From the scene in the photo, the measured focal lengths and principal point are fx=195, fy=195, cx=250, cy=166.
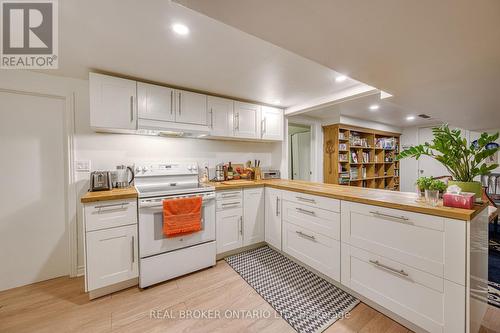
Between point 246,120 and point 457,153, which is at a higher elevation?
point 246,120

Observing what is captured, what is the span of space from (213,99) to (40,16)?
1.63 metres

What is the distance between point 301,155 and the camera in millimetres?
4840

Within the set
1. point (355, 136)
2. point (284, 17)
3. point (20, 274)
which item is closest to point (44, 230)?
point (20, 274)

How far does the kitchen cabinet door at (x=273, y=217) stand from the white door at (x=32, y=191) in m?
2.34

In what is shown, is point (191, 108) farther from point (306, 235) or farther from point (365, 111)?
point (365, 111)

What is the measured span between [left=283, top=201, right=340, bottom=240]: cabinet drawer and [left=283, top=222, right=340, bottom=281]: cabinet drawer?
0.18 ft

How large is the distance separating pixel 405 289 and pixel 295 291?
86 cm

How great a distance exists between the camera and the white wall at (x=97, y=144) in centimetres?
200

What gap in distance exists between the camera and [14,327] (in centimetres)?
147

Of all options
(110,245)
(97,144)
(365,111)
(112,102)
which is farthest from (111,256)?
(365,111)

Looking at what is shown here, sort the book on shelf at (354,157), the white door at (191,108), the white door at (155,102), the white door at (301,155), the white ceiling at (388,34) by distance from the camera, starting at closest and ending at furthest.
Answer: the white ceiling at (388,34) → the white door at (155,102) → the white door at (191,108) → the book on shelf at (354,157) → the white door at (301,155)

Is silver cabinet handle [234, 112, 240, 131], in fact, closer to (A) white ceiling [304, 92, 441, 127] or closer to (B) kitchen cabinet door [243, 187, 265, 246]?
(B) kitchen cabinet door [243, 187, 265, 246]

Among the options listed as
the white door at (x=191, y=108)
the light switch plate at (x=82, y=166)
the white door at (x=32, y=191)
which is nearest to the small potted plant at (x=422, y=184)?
the white door at (x=191, y=108)

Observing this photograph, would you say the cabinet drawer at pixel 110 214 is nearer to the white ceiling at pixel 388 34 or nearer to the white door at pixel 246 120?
the white door at pixel 246 120
